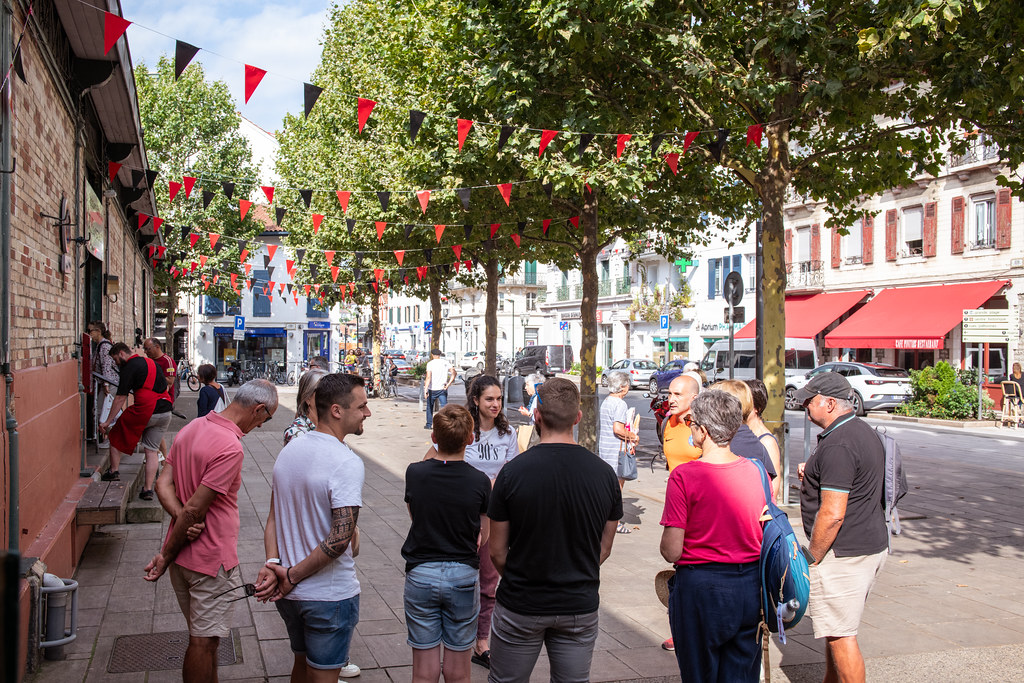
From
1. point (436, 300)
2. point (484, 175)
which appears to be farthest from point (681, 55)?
point (436, 300)

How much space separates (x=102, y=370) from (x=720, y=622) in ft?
31.9

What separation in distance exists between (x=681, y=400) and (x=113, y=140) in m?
9.54

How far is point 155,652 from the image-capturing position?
5.27 metres

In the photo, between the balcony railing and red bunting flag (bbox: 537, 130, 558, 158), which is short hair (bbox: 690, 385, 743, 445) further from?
the balcony railing

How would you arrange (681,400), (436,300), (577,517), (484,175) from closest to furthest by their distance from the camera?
(577,517)
(681,400)
(484,175)
(436,300)

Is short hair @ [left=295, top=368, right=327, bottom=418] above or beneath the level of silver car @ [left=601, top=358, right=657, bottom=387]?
above

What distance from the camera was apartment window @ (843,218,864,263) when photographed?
33.4 m

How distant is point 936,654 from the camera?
550 centimetres

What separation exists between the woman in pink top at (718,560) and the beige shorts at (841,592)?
2.91ft

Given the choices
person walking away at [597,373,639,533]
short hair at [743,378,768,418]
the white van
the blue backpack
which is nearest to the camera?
the blue backpack

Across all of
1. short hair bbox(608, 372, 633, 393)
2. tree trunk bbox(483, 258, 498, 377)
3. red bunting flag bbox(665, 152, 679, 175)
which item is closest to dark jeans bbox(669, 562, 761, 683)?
short hair bbox(608, 372, 633, 393)

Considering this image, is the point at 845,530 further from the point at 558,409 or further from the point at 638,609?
the point at 638,609

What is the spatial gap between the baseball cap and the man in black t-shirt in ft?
4.90

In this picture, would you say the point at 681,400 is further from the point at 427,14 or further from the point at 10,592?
the point at 427,14
